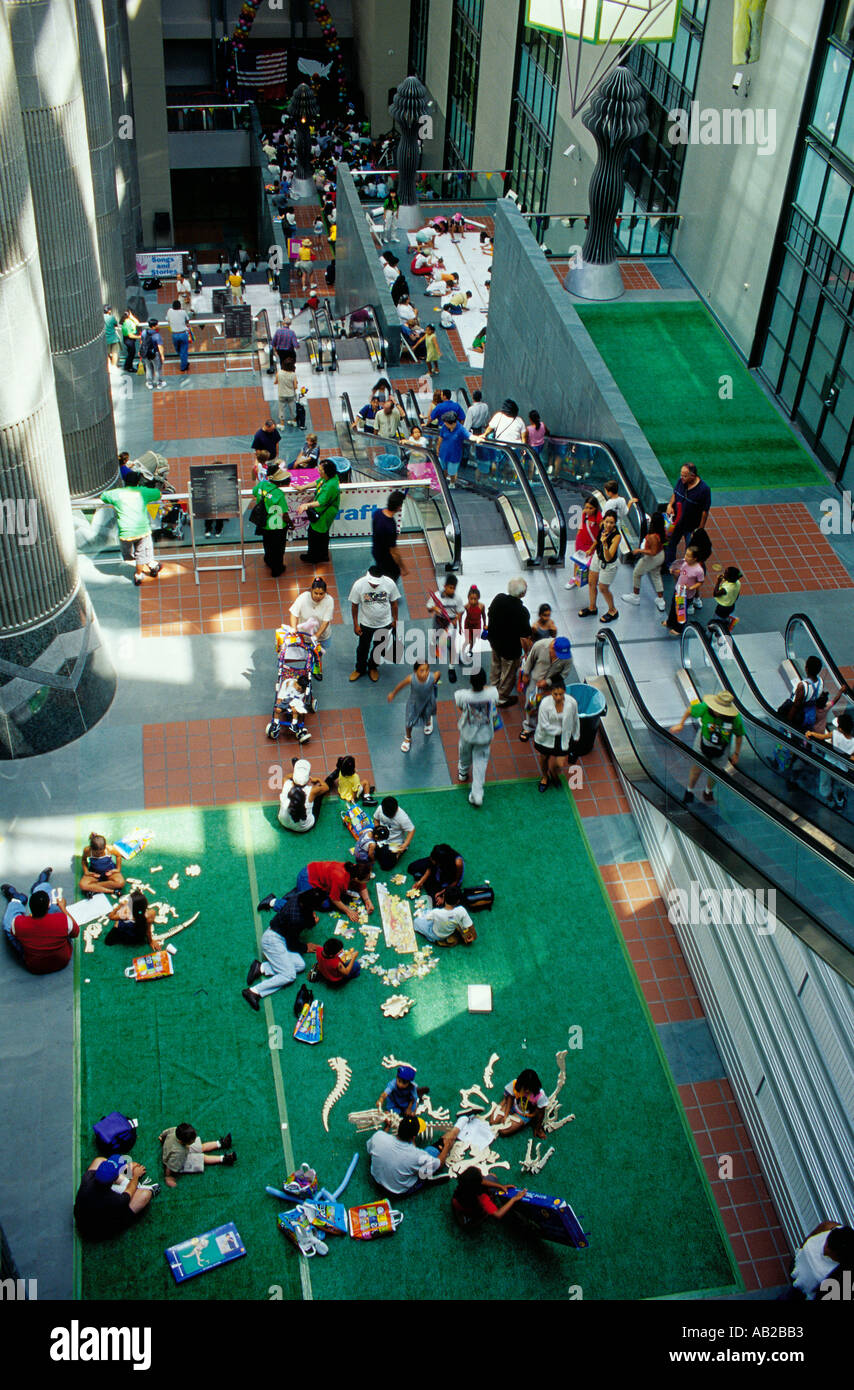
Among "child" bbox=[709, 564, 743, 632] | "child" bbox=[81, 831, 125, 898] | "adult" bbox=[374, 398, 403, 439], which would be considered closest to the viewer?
"child" bbox=[81, 831, 125, 898]

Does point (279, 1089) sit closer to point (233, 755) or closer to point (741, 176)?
point (233, 755)

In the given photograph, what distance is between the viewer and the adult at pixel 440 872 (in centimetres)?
1164

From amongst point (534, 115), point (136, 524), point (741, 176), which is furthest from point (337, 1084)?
point (534, 115)

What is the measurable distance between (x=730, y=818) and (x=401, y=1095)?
11.9 feet

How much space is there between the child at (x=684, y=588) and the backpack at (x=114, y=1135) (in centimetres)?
786

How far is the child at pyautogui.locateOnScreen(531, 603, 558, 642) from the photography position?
42.5 feet

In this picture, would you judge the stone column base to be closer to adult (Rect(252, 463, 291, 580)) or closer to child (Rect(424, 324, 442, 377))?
adult (Rect(252, 463, 291, 580))

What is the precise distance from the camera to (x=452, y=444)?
17938mm

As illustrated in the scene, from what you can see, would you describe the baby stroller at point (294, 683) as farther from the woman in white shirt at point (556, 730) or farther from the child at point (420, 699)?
the woman in white shirt at point (556, 730)

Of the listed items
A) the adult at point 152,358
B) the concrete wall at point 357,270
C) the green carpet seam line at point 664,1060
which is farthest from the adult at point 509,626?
the concrete wall at point 357,270

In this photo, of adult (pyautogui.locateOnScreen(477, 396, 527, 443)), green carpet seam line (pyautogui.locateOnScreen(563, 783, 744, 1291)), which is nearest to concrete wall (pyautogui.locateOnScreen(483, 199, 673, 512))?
adult (pyautogui.locateOnScreen(477, 396, 527, 443))

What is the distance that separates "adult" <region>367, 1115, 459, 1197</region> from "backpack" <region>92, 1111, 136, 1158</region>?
190 centimetres
